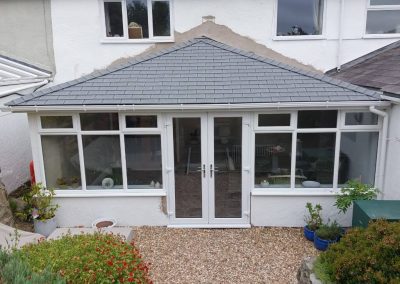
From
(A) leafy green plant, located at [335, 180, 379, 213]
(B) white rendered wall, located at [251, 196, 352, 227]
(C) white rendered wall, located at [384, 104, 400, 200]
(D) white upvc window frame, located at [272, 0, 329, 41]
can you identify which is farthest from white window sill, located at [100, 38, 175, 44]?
(A) leafy green plant, located at [335, 180, 379, 213]

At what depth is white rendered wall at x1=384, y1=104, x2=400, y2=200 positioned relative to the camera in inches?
269

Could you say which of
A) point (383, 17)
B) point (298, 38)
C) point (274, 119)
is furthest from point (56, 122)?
point (383, 17)

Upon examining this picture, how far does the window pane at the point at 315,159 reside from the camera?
7527 millimetres

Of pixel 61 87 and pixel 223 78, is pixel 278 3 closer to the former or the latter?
pixel 223 78

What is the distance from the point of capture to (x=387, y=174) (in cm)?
731

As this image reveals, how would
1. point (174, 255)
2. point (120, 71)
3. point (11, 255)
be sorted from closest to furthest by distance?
1. point (11, 255)
2. point (174, 255)
3. point (120, 71)

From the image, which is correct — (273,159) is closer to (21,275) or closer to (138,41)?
(21,275)

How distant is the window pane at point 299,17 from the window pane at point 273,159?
5.05 meters

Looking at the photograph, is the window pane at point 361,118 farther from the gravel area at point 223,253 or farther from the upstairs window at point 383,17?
the upstairs window at point 383,17

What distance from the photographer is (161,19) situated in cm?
1100

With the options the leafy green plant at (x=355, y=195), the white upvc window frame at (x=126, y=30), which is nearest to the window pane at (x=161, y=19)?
the white upvc window frame at (x=126, y=30)

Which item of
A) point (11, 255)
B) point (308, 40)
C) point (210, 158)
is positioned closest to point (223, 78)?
point (210, 158)

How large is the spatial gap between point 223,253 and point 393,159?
4.33 meters

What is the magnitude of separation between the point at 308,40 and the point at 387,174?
5.45 metres
